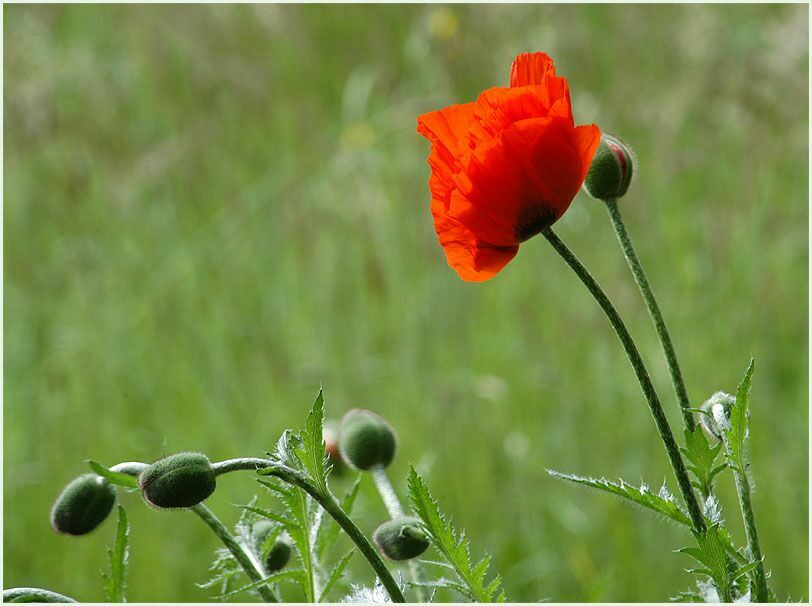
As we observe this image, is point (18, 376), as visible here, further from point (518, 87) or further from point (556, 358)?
point (518, 87)

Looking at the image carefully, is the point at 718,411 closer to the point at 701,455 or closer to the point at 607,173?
the point at 701,455

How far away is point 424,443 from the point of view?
2.20 m

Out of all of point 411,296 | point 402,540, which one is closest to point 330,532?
point 402,540

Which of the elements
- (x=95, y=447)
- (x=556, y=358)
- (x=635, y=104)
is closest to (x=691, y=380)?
(x=556, y=358)

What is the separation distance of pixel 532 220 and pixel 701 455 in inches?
6.8

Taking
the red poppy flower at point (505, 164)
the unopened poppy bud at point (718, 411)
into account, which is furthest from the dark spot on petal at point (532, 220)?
the unopened poppy bud at point (718, 411)

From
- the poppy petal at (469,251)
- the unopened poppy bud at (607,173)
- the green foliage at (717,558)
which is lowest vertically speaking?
the green foliage at (717,558)

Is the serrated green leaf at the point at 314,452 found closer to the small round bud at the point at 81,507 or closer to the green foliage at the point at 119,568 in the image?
the green foliage at the point at 119,568

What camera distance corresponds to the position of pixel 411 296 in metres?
2.33

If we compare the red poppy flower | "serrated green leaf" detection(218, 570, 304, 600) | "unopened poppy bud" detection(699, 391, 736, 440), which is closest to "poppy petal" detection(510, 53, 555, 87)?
the red poppy flower

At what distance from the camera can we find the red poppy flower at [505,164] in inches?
24.4

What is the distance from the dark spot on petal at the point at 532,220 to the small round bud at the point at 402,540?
18 centimetres

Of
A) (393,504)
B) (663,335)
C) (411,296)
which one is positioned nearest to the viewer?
(663,335)

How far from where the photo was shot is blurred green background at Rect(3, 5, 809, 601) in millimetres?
2160
